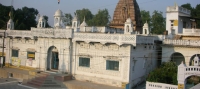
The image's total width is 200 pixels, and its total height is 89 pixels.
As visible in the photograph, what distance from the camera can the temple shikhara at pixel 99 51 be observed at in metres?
16.9

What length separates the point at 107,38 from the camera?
1698 centimetres

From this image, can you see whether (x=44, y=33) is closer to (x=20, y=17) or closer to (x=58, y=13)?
(x=58, y=13)

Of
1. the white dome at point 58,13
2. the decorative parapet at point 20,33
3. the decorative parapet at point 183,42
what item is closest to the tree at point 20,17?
the decorative parapet at point 20,33

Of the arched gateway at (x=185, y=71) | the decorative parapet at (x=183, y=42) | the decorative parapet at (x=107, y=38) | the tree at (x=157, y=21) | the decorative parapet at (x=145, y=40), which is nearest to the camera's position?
the arched gateway at (x=185, y=71)

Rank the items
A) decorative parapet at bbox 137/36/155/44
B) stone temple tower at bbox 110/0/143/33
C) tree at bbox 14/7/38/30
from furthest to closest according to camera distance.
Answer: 1. tree at bbox 14/7/38/30
2. stone temple tower at bbox 110/0/143/33
3. decorative parapet at bbox 137/36/155/44

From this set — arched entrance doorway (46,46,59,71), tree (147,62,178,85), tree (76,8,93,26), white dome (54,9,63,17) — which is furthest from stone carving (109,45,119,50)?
tree (76,8,93,26)

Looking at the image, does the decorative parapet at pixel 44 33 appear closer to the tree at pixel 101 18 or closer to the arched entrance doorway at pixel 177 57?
the arched entrance doorway at pixel 177 57

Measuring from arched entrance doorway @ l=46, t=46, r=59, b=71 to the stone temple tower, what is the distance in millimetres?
11960

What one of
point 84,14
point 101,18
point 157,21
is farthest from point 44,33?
point 84,14

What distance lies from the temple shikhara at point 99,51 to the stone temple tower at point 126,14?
6.08 metres

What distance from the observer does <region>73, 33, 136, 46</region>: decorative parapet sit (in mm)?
16000

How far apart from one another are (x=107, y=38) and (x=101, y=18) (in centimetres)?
3836

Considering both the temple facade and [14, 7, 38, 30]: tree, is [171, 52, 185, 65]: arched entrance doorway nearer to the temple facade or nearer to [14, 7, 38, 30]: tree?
the temple facade

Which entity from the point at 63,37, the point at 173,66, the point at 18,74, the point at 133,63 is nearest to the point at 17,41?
the point at 18,74
